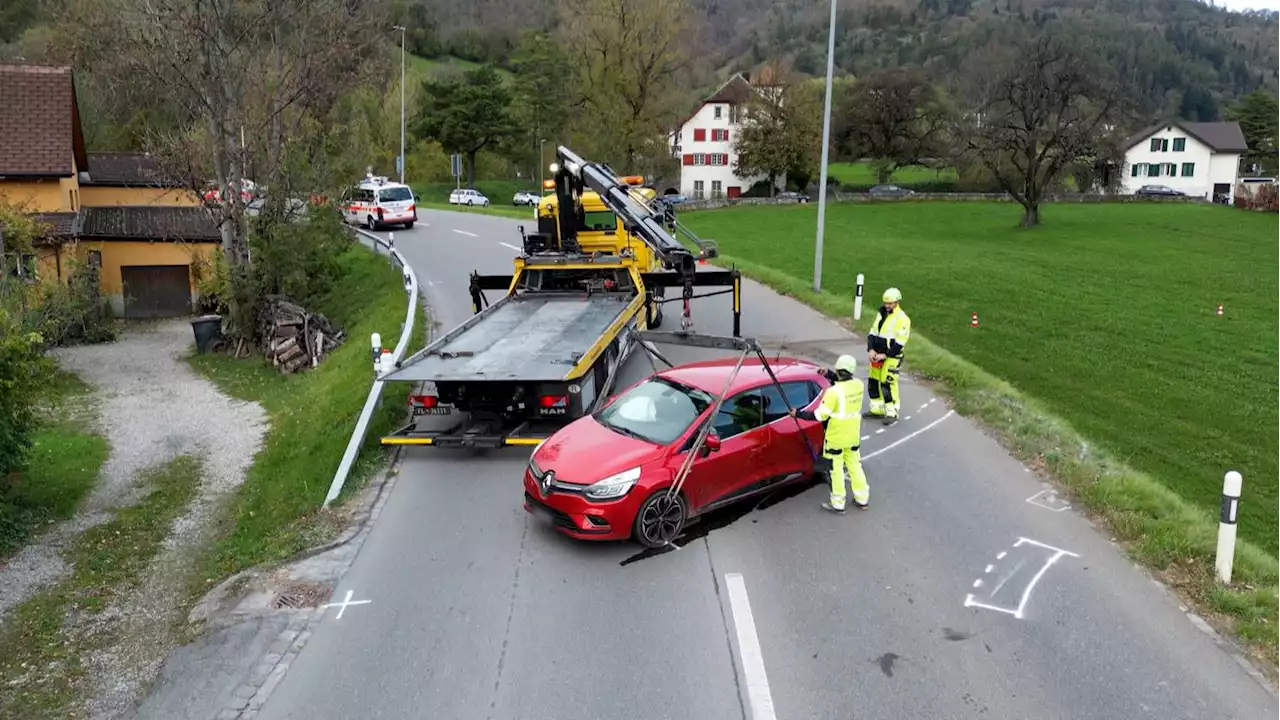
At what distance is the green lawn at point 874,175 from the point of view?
297 feet

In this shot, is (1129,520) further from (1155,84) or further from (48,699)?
(1155,84)

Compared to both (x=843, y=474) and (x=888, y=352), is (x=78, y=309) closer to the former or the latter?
(x=888, y=352)

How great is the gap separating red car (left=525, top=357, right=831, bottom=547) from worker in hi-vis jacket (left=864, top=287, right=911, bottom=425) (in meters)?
1.98

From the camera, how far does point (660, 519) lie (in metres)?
8.67

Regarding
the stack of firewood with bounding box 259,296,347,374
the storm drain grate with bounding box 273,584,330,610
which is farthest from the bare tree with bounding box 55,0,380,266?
the storm drain grate with bounding box 273,584,330,610

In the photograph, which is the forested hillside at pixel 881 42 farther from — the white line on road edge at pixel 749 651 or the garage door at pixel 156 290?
the white line on road edge at pixel 749 651

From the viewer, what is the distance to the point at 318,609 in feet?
25.7

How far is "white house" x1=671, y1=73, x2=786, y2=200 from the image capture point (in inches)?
3445

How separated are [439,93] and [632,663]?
75294 millimetres

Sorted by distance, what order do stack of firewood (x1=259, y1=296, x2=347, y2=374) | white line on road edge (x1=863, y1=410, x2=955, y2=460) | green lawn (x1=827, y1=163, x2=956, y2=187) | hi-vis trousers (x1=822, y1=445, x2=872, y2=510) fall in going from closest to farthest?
hi-vis trousers (x1=822, y1=445, x2=872, y2=510)
white line on road edge (x1=863, y1=410, x2=955, y2=460)
stack of firewood (x1=259, y1=296, x2=347, y2=374)
green lawn (x1=827, y1=163, x2=956, y2=187)

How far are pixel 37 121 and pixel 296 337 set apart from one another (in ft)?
50.5

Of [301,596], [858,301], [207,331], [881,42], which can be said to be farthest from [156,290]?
[881,42]

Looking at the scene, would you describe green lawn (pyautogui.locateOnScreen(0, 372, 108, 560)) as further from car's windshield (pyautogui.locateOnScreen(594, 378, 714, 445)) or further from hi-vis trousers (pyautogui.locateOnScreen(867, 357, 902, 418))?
hi-vis trousers (pyautogui.locateOnScreen(867, 357, 902, 418))

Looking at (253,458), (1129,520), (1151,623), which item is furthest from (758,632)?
(253,458)
